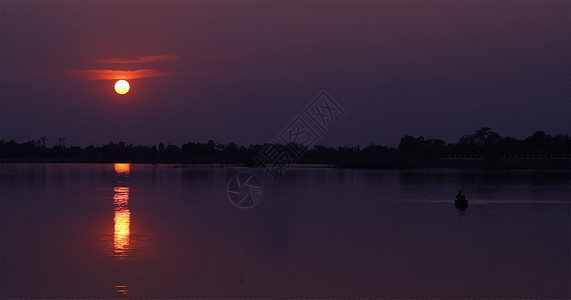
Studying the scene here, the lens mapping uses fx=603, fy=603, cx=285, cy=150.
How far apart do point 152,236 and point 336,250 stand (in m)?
9.33

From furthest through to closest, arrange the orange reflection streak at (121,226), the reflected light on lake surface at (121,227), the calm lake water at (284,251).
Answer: the orange reflection streak at (121,226), the reflected light on lake surface at (121,227), the calm lake water at (284,251)

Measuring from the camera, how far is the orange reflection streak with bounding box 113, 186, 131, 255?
25.8 metres

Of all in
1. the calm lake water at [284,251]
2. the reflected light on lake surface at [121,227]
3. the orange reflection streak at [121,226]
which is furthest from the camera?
the orange reflection streak at [121,226]

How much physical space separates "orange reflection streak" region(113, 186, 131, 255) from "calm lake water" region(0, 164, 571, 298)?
0.07 m

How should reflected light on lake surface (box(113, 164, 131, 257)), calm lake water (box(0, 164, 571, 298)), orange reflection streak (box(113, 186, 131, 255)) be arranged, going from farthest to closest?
orange reflection streak (box(113, 186, 131, 255)) → reflected light on lake surface (box(113, 164, 131, 257)) → calm lake water (box(0, 164, 571, 298))

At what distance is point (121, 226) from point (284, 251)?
37.4ft

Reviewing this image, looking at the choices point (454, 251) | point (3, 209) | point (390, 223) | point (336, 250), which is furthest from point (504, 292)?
point (3, 209)

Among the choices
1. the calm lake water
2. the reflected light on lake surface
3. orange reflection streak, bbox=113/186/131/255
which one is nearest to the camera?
the calm lake water

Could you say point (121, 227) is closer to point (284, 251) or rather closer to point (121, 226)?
point (121, 226)

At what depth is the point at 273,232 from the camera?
31172 mm

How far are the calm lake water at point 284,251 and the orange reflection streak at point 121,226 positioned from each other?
70 mm

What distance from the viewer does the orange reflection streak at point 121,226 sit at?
25766 mm

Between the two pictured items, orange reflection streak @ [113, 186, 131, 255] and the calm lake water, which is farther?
orange reflection streak @ [113, 186, 131, 255]

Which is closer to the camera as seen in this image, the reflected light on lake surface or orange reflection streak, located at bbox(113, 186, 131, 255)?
the reflected light on lake surface
